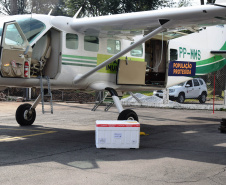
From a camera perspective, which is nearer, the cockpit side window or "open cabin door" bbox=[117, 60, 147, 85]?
the cockpit side window

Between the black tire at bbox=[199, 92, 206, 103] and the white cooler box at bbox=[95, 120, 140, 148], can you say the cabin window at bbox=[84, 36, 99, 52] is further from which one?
Answer: the black tire at bbox=[199, 92, 206, 103]

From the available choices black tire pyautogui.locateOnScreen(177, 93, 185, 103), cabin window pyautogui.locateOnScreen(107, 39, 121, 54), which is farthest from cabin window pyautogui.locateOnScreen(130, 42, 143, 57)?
black tire pyautogui.locateOnScreen(177, 93, 185, 103)

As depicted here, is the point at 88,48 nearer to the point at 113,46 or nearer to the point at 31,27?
the point at 113,46

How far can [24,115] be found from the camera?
1180cm

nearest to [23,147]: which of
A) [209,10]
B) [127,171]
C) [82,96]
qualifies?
[127,171]

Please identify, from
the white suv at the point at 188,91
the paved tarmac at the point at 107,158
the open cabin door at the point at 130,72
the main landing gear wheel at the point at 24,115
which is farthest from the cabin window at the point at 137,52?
the white suv at the point at 188,91

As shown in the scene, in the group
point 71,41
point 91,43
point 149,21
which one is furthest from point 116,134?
point 91,43

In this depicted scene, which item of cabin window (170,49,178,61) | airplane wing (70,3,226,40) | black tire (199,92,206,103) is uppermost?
airplane wing (70,3,226,40)

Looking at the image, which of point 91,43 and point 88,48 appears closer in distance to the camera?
point 88,48

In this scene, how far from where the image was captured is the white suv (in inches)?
954

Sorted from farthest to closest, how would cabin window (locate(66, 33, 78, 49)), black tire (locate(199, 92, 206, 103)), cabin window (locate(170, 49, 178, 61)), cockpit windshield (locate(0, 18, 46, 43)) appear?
black tire (locate(199, 92, 206, 103)), cabin window (locate(170, 49, 178, 61)), cabin window (locate(66, 33, 78, 49)), cockpit windshield (locate(0, 18, 46, 43))

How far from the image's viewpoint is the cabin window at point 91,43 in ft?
36.0

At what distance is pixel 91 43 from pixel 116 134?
4.19 meters

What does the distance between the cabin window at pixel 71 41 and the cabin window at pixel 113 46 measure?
1.31 metres
